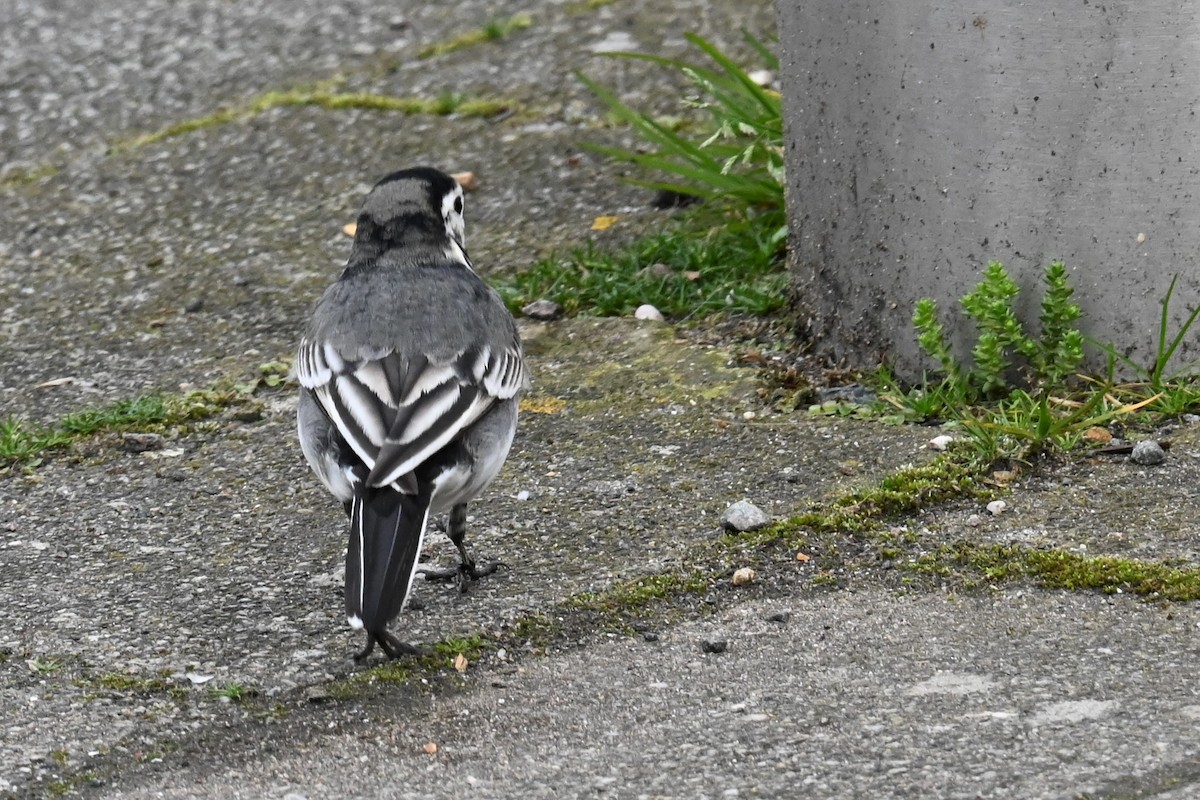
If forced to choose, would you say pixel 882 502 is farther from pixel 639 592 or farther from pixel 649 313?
pixel 649 313

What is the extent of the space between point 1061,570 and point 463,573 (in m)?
1.57

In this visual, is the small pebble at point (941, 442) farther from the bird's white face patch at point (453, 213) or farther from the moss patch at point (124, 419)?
the moss patch at point (124, 419)

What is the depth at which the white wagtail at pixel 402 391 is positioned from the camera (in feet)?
12.7

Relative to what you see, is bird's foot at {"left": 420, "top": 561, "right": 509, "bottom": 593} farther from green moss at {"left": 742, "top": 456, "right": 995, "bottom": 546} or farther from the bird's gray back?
green moss at {"left": 742, "top": 456, "right": 995, "bottom": 546}

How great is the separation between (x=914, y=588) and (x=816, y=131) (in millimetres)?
1733

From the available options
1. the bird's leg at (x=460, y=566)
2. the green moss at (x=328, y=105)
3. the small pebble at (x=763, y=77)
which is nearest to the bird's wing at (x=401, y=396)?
the bird's leg at (x=460, y=566)

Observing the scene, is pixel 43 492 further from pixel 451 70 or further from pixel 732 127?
pixel 451 70

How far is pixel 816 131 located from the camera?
5246mm

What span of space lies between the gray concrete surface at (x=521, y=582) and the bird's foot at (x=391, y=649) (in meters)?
0.06

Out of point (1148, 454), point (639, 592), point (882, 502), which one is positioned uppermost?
point (1148, 454)

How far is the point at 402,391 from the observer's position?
4.22 metres

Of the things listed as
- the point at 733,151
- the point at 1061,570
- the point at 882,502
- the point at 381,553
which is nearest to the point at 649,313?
the point at 733,151

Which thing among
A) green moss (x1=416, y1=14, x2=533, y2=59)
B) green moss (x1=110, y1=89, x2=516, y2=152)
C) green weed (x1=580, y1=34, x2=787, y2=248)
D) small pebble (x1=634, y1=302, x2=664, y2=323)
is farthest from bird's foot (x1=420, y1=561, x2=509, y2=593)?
green moss (x1=416, y1=14, x2=533, y2=59)

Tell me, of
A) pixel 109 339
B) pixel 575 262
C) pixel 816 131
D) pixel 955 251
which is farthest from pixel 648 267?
pixel 109 339
